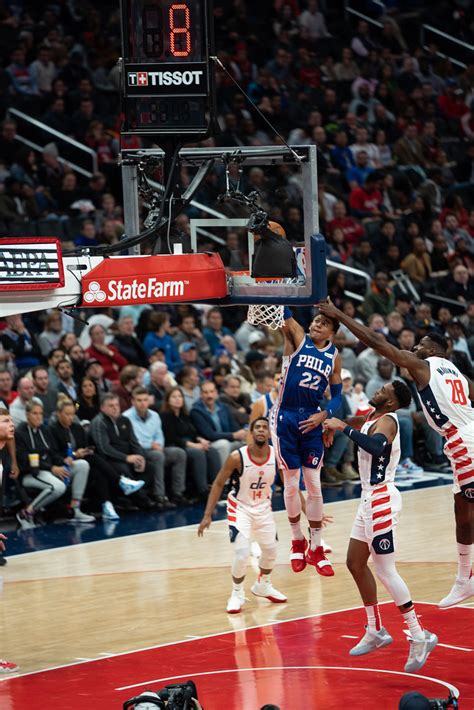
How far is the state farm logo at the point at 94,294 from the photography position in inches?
375

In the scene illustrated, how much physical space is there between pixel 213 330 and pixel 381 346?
30.9ft

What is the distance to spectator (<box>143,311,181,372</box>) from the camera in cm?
→ 1872

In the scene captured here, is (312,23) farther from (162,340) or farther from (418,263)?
(162,340)

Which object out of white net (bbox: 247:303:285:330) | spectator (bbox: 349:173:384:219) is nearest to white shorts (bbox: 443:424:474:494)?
white net (bbox: 247:303:285:330)

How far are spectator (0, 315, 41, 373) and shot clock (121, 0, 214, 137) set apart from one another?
7.76 meters

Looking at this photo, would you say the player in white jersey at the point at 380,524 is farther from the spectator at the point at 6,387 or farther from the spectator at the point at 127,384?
the spectator at the point at 127,384

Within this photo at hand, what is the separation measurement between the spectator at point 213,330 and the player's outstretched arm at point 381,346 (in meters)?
8.68

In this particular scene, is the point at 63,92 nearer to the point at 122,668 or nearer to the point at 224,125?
the point at 224,125

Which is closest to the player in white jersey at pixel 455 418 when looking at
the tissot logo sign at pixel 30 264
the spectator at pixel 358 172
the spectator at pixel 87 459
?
the tissot logo sign at pixel 30 264

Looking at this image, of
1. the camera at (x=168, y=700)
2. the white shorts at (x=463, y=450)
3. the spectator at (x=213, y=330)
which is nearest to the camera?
the camera at (x=168, y=700)

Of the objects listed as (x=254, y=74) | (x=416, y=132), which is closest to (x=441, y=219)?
(x=416, y=132)

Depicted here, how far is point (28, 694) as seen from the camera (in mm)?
10141

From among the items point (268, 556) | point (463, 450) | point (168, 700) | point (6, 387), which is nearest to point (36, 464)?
point (6, 387)

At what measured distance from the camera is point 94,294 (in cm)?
955
